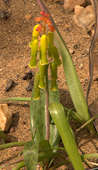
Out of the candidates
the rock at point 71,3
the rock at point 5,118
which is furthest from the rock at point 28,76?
the rock at point 71,3

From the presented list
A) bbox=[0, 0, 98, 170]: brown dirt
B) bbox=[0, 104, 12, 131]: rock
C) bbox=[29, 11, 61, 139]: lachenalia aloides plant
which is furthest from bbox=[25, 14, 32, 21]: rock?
bbox=[29, 11, 61, 139]: lachenalia aloides plant

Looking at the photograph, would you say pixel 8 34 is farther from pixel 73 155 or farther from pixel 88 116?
pixel 73 155

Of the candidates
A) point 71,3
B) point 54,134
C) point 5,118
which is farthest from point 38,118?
point 71,3

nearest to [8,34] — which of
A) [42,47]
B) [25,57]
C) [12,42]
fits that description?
[12,42]

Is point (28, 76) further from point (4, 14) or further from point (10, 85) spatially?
point (4, 14)

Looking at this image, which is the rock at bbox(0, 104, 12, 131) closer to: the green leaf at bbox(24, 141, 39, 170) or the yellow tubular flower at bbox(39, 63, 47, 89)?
the green leaf at bbox(24, 141, 39, 170)

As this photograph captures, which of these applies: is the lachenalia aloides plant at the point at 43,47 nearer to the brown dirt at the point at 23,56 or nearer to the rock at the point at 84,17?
the brown dirt at the point at 23,56
